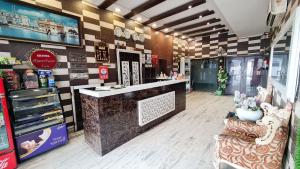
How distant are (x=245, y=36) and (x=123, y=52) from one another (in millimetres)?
5582

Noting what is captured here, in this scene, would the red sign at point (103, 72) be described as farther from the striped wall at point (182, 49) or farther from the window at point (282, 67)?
the striped wall at point (182, 49)

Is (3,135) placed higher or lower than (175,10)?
lower

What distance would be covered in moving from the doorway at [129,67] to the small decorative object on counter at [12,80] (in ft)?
7.61

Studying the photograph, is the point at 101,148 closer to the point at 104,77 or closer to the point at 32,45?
the point at 104,77

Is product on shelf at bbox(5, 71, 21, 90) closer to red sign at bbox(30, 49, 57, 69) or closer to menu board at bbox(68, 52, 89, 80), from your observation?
red sign at bbox(30, 49, 57, 69)

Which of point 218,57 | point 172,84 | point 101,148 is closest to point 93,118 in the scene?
point 101,148

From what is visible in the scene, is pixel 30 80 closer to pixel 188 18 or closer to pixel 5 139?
pixel 5 139

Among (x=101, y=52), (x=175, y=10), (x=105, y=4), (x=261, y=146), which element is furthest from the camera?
(x=175, y=10)

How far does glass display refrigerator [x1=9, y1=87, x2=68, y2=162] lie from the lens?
2.14 metres

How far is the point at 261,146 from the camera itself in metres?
1.38

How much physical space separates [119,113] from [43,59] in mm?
1870

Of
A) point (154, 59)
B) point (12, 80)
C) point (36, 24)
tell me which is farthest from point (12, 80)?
point (154, 59)

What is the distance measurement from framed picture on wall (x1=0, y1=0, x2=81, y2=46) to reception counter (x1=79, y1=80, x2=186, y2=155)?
1345 mm

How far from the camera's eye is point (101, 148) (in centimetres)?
222
